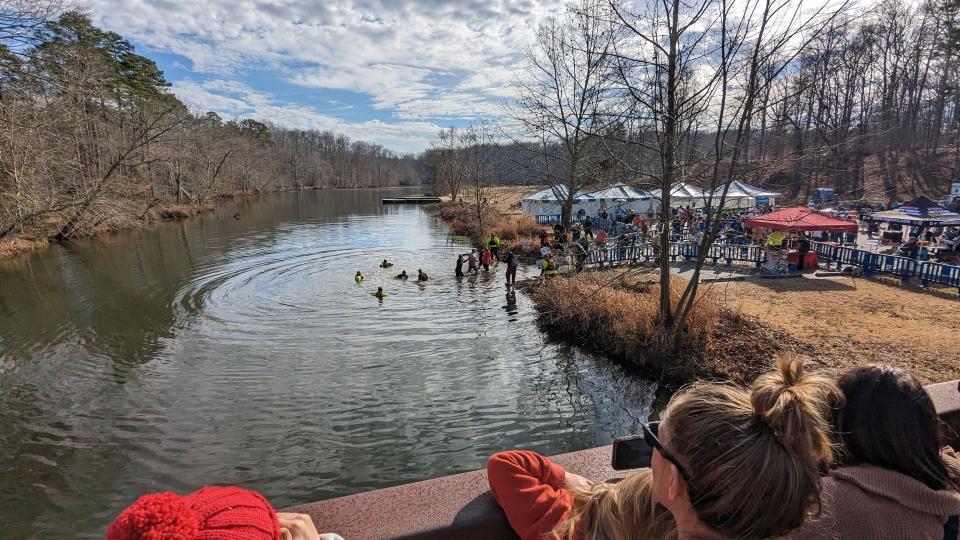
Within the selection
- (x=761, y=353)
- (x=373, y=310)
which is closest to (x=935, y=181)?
(x=761, y=353)

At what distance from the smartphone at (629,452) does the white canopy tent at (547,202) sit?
23.2 metres

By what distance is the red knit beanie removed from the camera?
113cm

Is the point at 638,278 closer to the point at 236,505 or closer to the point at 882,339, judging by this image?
the point at 882,339

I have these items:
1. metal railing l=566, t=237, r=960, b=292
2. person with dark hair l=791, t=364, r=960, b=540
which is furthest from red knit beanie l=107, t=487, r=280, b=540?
metal railing l=566, t=237, r=960, b=292

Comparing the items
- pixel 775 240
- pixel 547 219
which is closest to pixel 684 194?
pixel 775 240

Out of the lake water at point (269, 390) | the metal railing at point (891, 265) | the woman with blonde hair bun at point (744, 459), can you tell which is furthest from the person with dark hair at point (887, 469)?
the metal railing at point (891, 265)

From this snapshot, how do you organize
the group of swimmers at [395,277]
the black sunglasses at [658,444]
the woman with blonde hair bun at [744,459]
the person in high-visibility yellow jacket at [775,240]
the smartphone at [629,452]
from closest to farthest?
the woman with blonde hair bun at [744,459] < the black sunglasses at [658,444] < the smartphone at [629,452] < the group of swimmers at [395,277] < the person in high-visibility yellow jacket at [775,240]

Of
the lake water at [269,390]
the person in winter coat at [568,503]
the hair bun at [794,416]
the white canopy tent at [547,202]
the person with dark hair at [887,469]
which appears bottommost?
the lake water at [269,390]

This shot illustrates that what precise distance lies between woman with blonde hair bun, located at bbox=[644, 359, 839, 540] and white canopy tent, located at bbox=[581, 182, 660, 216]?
23650 mm

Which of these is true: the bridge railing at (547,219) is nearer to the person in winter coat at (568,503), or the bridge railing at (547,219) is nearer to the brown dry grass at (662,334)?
the brown dry grass at (662,334)

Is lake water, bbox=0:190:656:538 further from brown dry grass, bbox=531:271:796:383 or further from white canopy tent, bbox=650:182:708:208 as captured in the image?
white canopy tent, bbox=650:182:708:208

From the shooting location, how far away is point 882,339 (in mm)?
8781

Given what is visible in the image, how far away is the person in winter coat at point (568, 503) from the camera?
4.85 feet

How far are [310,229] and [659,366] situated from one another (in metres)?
29.5
